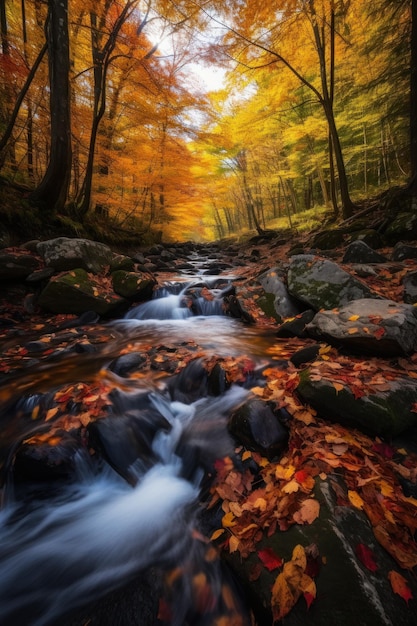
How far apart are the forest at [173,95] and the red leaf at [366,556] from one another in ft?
29.5

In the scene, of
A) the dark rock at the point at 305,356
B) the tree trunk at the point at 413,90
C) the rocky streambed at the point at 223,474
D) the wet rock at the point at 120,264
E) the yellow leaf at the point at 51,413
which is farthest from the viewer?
the wet rock at the point at 120,264

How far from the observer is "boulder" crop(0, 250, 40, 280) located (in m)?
6.41

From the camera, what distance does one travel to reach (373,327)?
11.4 feet

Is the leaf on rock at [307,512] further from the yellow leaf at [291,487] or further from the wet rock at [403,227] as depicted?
the wet rock at [403,227]

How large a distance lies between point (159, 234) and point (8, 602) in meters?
20.2

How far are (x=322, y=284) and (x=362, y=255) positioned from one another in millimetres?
2158

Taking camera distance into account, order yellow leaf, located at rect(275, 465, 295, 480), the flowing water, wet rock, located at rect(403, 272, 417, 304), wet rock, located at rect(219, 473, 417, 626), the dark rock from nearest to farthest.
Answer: wet rock, located at rect(219, 473, 417, 626) → the flowing water → yellow leaf, located at rect(275, 465, 295, 480) → the dark rock → wet rock, located at rect(403, 272, 417, 304)

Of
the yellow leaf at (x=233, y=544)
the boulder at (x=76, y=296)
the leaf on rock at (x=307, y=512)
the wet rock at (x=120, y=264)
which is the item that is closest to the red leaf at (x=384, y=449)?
the leaf on rock at (x=307, y=512)

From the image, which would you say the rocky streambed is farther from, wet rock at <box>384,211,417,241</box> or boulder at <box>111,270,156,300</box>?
wet rock at <box>384,211,417,241</box>

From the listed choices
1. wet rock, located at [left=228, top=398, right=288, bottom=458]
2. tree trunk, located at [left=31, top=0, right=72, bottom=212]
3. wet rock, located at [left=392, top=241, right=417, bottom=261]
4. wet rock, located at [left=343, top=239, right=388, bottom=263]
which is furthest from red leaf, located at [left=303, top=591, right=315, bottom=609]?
tree trunk, located at [left=31, top=0, right=72, bottom=212]

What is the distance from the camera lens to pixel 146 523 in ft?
7.80

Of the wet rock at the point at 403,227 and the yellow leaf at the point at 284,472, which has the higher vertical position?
the wet rock at the point at 403,227

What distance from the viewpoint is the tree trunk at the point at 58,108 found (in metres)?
7.55

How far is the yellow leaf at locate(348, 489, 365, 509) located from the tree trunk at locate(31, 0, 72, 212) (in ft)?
31.7
